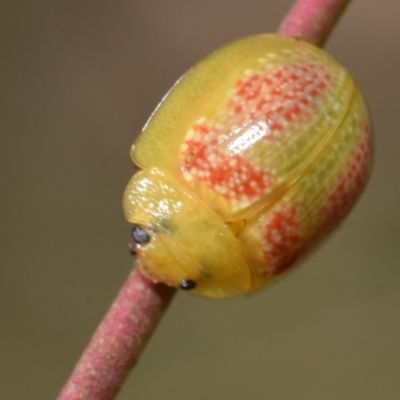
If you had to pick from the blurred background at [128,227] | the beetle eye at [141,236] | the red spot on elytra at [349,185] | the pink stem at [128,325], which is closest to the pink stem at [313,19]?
the pink stem at [128,325]

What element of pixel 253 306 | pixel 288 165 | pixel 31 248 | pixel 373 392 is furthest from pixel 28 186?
pixel 288 165

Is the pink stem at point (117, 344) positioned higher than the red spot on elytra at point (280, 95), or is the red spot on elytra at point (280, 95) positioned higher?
the red spot on elytra at point (280, 95)

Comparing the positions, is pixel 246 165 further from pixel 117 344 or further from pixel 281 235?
pixel 117 344

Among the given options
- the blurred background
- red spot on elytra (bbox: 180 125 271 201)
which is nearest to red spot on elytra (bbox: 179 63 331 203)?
red spot on elytra (bbox: 180 125 271 201)

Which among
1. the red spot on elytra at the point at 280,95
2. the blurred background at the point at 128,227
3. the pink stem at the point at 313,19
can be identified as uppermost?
the pink stem at the point at 313,19

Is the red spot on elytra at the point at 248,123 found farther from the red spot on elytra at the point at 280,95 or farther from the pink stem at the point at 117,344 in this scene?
the pink stem at the point at 117,344
